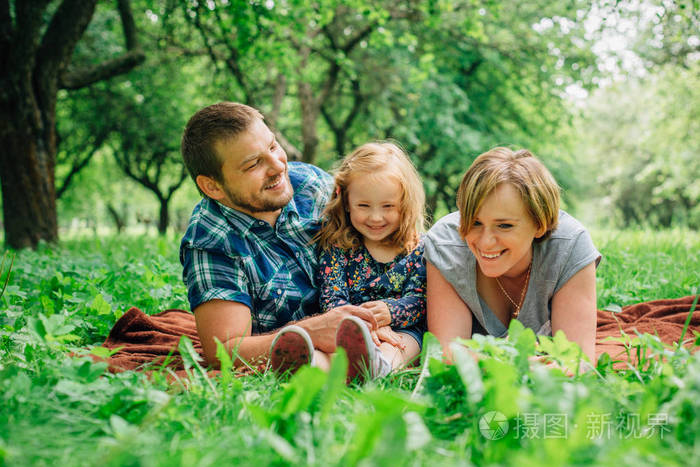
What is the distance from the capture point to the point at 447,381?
1.85 m

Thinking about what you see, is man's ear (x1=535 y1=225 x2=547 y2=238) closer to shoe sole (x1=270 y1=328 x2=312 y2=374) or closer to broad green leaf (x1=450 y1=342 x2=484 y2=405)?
broad green leaf (x1=450 y1=342 x2=484 y2=405)

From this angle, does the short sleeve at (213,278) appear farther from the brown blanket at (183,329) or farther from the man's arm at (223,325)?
the brown blanket at (183,329)

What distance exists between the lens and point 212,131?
2.99m

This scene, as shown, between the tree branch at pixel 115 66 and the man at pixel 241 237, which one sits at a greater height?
the tree branch at pixel 115 66

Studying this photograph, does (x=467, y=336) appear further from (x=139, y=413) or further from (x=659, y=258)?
(x=659, y=258)

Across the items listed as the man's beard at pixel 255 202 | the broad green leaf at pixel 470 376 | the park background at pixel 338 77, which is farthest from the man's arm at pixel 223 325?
the park background at pixel 338 77

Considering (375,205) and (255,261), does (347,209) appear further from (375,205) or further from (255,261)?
(255,261)

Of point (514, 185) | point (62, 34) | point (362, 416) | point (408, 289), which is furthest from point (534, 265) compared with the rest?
point (62, 34)

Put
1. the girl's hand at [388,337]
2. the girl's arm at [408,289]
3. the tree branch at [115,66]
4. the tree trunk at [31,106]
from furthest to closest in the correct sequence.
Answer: the tree branch at [115,66], the tree trunk at [31,106], the girl's arm at [408,289], the girl's hand at [388,337]

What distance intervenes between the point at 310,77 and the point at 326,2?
468cm

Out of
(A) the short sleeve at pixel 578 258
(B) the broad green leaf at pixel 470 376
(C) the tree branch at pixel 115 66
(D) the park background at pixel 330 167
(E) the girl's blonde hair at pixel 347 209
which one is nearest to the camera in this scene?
(D) the park background at pixel 330 167

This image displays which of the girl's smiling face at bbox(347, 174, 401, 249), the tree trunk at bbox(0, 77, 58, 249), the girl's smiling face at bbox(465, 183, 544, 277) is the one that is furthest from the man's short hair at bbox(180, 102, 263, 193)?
the tree trunk at bbox(0, 77, 58, 249)

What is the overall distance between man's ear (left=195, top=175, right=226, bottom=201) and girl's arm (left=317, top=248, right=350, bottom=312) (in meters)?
0.72

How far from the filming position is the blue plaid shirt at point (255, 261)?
112 inches
